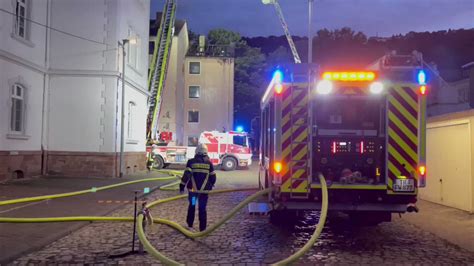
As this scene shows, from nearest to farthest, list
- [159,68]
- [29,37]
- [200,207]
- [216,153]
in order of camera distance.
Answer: [200,207] → [29,37] → [216,153] → [159,68]

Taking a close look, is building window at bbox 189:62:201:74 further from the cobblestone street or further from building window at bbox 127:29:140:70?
the cobblestone street

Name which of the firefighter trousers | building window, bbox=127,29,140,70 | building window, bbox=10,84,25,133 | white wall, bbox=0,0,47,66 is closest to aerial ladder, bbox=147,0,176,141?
building window, bbox=127,29,140,70

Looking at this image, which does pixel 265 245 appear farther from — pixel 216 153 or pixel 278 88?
pixel 216 153

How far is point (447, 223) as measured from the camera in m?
10.1

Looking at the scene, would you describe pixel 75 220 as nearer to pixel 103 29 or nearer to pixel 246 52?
pixel 103 29

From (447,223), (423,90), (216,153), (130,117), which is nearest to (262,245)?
(423,90)

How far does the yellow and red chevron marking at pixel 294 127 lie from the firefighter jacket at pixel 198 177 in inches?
70.0

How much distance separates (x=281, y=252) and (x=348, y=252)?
1.02m

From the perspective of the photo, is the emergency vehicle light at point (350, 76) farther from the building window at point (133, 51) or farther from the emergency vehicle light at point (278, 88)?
the building window at point (133, 51)

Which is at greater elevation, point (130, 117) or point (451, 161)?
point (130, 117)

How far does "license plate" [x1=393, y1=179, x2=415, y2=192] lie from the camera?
767cm

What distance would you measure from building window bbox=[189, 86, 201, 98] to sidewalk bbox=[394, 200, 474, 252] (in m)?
37.3

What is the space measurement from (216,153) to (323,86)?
22562mm

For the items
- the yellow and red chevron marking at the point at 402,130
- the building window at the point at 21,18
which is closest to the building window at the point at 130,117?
the building window at the point at 21,18
